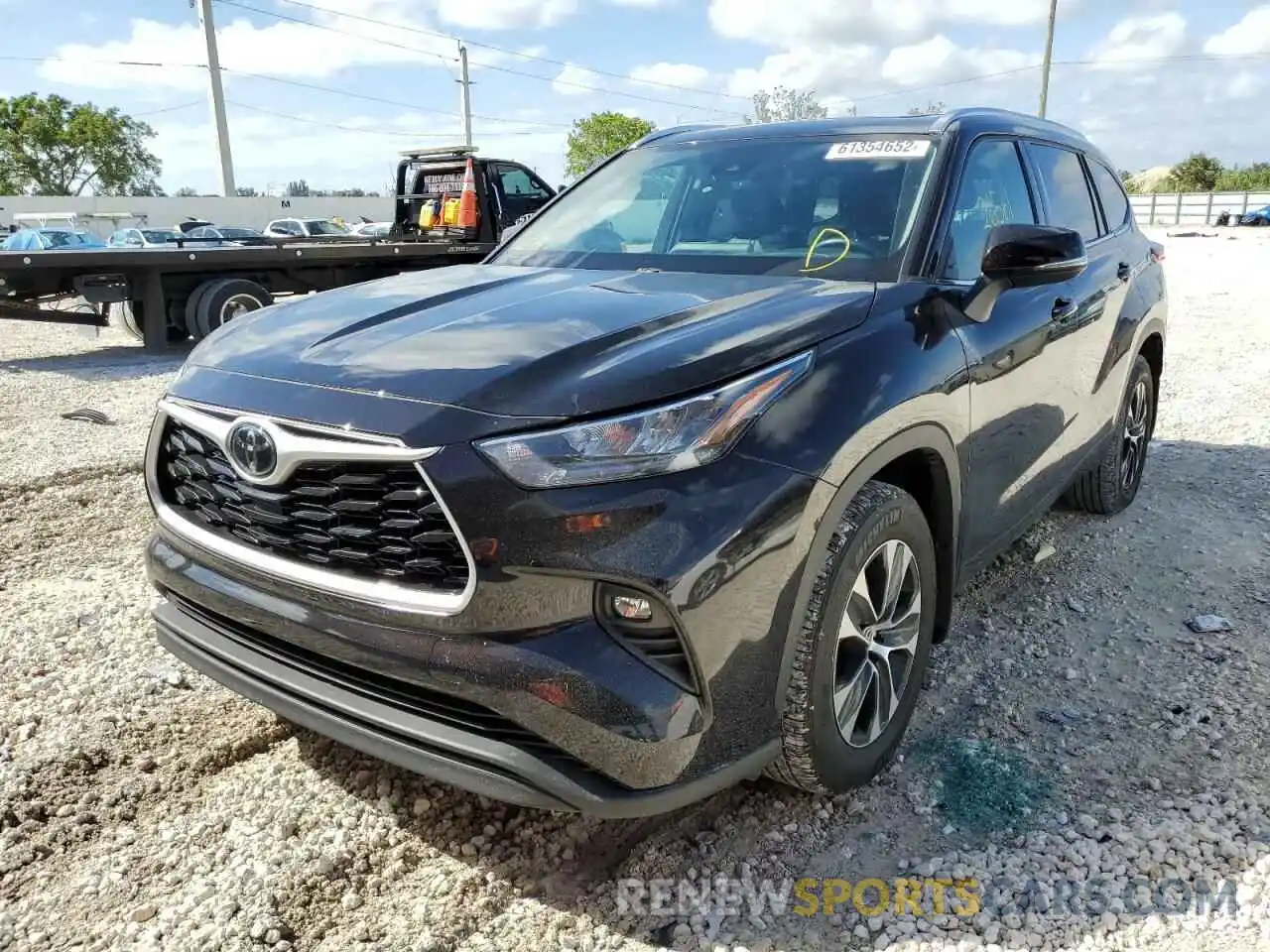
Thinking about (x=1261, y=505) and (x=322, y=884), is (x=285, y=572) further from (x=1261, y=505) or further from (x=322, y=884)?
(x=1261, y=505)

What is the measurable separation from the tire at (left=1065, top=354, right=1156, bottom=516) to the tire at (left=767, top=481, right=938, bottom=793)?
2096 millimetres

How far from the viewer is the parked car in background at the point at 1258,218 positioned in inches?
1608

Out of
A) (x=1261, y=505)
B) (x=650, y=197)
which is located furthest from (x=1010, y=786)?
(x=1261, y=505)

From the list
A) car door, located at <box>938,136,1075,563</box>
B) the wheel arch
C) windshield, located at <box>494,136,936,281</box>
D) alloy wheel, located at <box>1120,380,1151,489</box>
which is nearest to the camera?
the wheel arch

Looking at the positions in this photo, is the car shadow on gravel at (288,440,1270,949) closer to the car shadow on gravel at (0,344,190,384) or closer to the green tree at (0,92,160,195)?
the car shadow on gravel at (0,344,190,384)

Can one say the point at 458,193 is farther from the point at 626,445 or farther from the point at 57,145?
the point at 57,145

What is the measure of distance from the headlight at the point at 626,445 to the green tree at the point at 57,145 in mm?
67345

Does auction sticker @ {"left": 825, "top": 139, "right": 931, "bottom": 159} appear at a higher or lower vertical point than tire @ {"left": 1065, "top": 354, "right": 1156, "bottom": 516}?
higher

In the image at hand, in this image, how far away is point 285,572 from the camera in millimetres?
2186

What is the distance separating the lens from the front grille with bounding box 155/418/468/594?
1.99 metres

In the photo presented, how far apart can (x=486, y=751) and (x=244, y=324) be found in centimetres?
152

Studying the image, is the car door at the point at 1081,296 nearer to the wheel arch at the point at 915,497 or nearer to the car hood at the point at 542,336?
the wheel arch at the point at 915,497

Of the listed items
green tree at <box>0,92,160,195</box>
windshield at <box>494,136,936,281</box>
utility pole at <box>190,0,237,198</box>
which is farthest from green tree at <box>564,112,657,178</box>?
windshield at <box>494,136,936,281</box>

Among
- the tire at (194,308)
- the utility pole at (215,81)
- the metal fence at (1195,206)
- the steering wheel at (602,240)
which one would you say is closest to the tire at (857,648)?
the steering wheel at (602,240)
